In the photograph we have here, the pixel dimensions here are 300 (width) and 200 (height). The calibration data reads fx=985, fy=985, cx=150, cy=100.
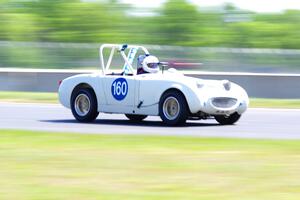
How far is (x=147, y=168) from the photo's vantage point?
1050 centimetres

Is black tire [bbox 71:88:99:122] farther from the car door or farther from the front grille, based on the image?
the front grille

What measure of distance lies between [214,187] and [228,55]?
1957 cm

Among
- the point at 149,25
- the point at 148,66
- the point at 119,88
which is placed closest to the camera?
the point at 119,88

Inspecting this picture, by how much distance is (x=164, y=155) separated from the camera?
11.6 meters

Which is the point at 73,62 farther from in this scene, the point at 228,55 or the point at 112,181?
the point at 112,181

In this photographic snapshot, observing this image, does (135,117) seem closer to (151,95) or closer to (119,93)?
(119,93)

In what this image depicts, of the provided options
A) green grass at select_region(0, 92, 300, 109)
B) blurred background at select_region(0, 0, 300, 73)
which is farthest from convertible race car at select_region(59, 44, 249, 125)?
blurred background at select_region(0, 0, 300, 73)

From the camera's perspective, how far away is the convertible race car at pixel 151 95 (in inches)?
660

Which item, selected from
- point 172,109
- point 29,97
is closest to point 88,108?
point 172,109

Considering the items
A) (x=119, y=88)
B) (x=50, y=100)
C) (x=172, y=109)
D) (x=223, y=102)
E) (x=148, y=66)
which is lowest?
(x=50, y=100)

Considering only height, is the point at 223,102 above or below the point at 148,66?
below

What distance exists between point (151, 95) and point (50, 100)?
31.2ft

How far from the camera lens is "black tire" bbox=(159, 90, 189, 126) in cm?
1670

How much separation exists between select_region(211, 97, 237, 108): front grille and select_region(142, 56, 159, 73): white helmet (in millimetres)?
1576
